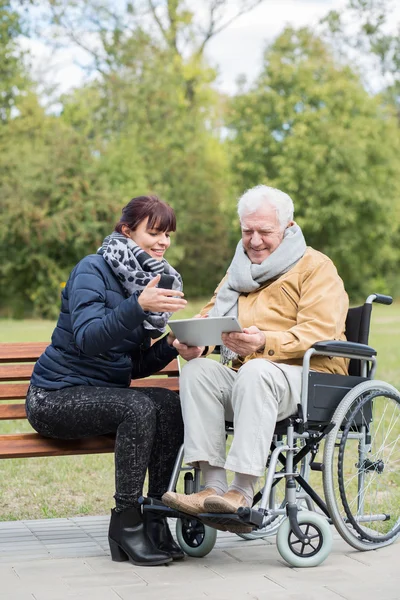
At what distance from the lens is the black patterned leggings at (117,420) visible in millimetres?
3693

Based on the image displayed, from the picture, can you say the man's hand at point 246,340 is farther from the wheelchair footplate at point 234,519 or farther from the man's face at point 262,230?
the wheelchair footplate at point 234,519

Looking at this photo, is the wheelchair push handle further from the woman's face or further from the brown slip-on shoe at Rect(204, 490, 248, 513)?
the brown slip-on shoe at Rect(204, 490, 248, 513)

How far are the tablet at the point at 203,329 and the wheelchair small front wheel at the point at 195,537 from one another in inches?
27.7

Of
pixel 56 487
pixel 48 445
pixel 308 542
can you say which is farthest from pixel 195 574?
pixel 56 487

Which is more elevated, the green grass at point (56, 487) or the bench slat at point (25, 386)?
the bench slat at point (25, 386)

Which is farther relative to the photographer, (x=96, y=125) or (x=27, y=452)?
(x=96, y=125)

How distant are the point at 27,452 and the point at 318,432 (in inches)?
44.7

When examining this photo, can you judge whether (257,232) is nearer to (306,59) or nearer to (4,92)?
(4,92)

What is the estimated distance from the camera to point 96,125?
36250 mm

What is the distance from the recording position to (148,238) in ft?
13.2

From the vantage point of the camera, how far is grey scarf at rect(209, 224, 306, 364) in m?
3.98

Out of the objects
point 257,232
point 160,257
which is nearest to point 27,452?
point 160,257

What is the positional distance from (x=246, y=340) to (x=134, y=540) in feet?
2.88

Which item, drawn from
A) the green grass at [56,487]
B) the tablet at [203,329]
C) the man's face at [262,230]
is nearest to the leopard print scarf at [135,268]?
the tablet at [203,329]
